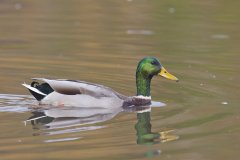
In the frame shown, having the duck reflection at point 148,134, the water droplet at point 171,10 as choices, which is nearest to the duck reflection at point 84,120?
the duck reflection at point 148,134

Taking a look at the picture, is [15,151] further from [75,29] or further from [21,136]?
[75,29]

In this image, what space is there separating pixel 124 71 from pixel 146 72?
173 centimetres

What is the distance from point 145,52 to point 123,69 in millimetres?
1530

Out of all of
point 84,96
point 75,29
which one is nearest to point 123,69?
point 84,96

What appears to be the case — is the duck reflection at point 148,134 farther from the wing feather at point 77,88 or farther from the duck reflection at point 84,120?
the wing feather at point 77,88

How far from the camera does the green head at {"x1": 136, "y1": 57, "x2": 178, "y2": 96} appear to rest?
12.4 m

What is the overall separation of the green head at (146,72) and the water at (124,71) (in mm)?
318

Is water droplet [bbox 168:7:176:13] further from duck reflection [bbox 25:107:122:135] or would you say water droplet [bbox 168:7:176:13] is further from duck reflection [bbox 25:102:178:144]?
duck reflection [bbox 25:107:122:135]

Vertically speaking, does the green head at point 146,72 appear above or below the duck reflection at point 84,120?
above

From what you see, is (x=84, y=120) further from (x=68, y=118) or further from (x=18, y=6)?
(x=18, y=6)

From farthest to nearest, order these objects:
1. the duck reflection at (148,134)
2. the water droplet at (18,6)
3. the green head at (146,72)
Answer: the water droplet at (18,6), the green head at (146,72), the duck reflection at (148,134)

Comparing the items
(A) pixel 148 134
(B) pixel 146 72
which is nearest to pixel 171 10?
(B) pixel 146 72

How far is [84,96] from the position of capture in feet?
39.1

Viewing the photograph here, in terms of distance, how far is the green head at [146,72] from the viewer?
12.4 m
